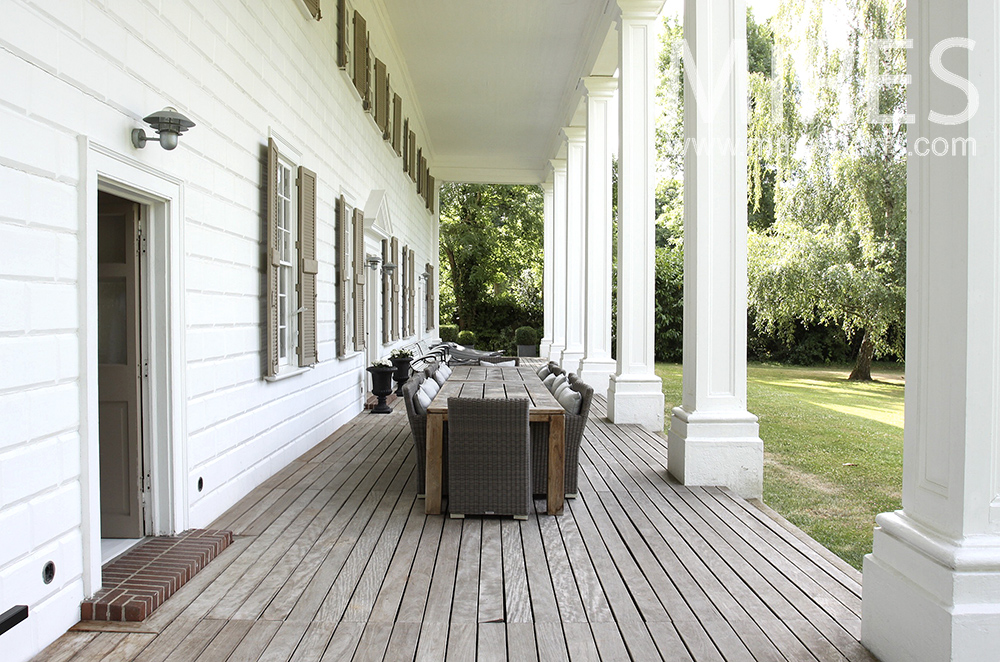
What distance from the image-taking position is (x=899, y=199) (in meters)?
12.3

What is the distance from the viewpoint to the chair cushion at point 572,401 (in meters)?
4.73

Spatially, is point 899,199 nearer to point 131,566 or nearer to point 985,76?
point 985,76

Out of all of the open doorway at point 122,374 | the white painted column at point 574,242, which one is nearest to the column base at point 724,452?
the open doorway at point 122,374

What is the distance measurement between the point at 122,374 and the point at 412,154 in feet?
36.9

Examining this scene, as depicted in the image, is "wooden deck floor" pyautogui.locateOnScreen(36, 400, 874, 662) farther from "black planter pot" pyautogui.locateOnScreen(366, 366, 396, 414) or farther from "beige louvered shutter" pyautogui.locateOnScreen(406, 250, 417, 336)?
"beige louvered shutter" pyautogui.locateOnScreen(406, 250, 417, 336)

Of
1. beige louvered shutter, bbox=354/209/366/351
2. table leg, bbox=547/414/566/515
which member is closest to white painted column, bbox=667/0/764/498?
table leg, bbox=547/414/566/515

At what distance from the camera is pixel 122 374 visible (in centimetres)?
376

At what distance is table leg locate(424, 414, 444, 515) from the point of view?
4395mm

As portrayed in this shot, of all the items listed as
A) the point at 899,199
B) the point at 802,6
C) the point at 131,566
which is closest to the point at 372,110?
the point at 131,566

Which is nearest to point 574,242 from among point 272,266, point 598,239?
point 598,239

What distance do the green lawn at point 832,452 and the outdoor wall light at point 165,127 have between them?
5475 millimetres

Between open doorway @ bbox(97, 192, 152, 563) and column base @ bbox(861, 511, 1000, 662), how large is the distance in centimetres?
347

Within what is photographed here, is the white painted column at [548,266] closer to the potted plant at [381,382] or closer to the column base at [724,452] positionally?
the potted plant at [381,382]

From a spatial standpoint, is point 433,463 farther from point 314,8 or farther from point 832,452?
point 832,452
